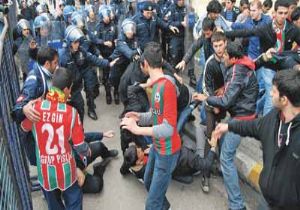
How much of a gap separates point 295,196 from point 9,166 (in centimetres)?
232

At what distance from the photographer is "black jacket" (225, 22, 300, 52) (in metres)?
5.07

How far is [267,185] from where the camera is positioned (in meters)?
2.84

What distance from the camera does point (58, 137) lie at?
3453 mm

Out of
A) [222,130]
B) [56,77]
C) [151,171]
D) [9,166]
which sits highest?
[56,77]

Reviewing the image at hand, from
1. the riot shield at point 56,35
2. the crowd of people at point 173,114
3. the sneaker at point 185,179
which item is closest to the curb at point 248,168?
the crowd of people at point 173,114

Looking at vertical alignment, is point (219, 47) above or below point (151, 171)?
above

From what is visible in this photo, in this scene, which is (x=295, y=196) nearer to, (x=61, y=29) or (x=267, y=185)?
(x=267, y=185)

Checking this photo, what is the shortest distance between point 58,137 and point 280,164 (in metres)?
1.90

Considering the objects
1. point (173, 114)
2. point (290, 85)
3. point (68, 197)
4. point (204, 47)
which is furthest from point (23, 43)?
point (290, 85)

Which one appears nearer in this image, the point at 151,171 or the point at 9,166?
the point at 9,166

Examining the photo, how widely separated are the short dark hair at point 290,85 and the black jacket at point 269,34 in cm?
258

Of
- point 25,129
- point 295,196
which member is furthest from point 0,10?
point 295,196

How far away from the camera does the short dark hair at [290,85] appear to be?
2.66 metres

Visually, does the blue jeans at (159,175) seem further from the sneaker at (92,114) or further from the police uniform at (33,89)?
the sneaker at (92,114)
